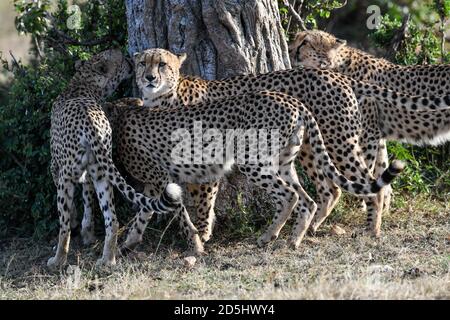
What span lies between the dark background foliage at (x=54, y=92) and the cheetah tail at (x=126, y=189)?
0.70 metres

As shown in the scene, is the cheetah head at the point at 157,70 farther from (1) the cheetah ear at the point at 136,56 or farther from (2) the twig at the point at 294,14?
(2) the twig at the point at 294,14

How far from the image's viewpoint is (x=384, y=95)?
6.26 m

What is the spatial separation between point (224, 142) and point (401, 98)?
115 centimetres

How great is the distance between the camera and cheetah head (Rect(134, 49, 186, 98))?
6242 millimetres

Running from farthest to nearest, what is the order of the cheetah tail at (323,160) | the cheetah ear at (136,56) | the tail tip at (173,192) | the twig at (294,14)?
the twig at (294,14) < the cheetah ear at (136,56) < the cheetah tail at (323,160) < the tail tip at (173,192)

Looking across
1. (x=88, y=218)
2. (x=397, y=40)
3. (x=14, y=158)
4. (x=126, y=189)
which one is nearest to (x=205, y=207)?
(x=126, y=189)

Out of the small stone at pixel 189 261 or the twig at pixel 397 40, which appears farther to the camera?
the twig at pixel 397 40

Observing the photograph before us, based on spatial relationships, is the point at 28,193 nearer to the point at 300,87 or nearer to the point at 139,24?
the point at 139,24

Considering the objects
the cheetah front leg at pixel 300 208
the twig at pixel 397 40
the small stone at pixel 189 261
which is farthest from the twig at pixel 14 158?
the twig at pixel 397 40

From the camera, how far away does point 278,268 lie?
5.64 m

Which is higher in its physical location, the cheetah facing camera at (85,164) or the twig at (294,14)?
the twig at (294,14)

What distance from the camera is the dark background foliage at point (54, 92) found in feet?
22.5

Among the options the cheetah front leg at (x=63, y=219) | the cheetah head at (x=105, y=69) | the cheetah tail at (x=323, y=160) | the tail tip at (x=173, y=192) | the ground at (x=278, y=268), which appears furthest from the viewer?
the cheetah head at (x=105, y=69)

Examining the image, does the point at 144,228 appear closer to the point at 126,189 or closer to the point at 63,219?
the point at 126,189
